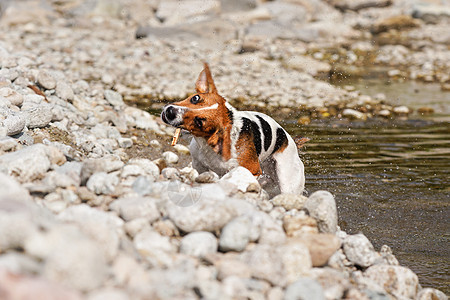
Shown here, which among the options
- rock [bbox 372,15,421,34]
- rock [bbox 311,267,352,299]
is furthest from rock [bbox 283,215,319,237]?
rock [bbox 372,15,421,34]

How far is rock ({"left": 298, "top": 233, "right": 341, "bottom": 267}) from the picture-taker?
4070mm

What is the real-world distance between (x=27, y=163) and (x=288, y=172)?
326 cm

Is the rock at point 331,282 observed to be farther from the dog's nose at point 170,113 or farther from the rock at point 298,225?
the dog's nose at point 170,113

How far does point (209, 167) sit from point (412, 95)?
10785mm

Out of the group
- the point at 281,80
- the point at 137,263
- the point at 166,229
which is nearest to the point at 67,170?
the point at 166,229

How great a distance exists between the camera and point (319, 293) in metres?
3.46

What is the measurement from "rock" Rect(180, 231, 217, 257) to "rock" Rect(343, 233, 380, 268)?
1.31 metres

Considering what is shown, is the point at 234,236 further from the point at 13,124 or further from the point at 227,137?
the point at 13,124

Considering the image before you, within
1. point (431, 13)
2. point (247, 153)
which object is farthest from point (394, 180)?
point (431, 13)

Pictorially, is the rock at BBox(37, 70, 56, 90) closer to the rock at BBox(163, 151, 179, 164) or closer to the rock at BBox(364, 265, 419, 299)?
the rock at BBox(163, 151, 179, 164)

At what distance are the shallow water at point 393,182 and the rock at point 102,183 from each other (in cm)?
322

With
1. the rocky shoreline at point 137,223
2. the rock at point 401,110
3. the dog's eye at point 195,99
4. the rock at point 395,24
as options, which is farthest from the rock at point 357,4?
the dog's eye at point 195,99

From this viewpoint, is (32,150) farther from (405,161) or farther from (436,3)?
(436,3)

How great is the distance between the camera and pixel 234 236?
3.80 meters
